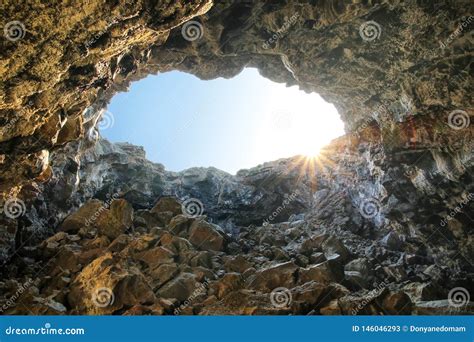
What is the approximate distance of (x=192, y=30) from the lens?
18781mm

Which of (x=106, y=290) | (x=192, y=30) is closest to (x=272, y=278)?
(x=106, y=290)

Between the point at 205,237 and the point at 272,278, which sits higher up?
the point at 205,237

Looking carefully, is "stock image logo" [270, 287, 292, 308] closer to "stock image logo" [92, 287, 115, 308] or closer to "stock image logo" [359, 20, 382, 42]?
"stock image logo" [92, 287, 115, 308]

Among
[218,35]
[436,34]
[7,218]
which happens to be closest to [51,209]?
[7,218]

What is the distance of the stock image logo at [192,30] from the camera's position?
18.5 meters

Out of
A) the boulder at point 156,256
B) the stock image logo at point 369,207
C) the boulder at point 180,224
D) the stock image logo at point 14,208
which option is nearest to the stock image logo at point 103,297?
the boulder at point 156,256

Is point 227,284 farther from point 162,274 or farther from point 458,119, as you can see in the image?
point 458,119

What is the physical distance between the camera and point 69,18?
896 centimetres

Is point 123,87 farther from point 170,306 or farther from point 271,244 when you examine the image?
point 170,306

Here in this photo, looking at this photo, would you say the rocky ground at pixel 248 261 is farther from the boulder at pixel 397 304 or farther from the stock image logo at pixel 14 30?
the stock image logo at pixel 14 30

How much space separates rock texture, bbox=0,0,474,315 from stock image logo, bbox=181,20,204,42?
0.07m

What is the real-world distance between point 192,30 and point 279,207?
13248 millimetres

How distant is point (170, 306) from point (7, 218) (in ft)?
33.8

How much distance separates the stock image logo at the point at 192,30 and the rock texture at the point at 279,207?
67 millimetres
